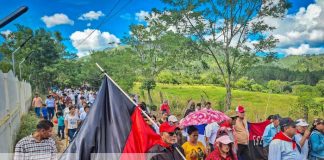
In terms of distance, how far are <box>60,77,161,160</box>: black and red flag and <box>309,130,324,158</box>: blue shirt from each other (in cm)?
346

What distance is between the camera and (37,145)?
507 cm

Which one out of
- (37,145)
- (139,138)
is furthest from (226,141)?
(37,145)

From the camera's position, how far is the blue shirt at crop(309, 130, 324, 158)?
6707mm

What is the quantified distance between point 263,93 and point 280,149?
37.2 m

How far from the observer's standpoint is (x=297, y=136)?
22.6ft

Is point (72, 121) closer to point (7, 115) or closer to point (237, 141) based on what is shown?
point (7, 115)

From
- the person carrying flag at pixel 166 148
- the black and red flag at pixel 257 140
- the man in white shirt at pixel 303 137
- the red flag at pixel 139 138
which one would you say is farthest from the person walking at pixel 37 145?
the black and red flag at pixel 257 140

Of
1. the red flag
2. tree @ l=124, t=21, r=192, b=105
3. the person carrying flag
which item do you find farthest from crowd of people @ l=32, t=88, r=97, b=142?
tree @ l=124, t=21, r=192, b=105

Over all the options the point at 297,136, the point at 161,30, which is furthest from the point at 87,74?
the point at 297,136

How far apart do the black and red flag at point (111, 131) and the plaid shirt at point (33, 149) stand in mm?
841

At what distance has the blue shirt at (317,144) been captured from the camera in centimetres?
671

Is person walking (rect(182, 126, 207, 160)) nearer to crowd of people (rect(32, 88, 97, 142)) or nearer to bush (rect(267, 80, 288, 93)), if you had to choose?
crowd of people (rect(32, 88, 97, 142))

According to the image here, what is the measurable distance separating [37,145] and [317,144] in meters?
4.55

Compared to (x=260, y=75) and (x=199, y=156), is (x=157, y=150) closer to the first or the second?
(x=199, y=156)
